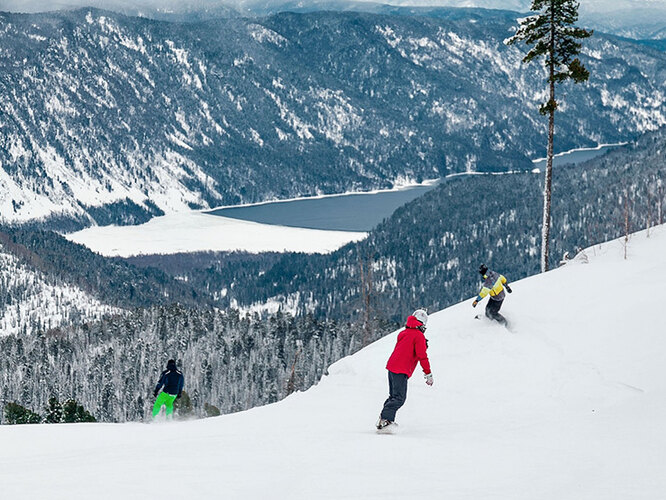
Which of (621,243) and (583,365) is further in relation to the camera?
(621,243)

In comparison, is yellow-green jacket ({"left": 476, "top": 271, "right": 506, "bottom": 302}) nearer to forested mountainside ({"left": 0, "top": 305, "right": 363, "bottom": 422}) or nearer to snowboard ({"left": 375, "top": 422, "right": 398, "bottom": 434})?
snowboard ({"left": 375, "top": 422, "right": 398, "bottom": 434})

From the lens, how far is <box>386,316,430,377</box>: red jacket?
1662cm

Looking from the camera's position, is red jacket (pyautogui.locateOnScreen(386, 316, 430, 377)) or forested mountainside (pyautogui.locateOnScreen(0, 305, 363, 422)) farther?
forested mountainside (pyautogui.locateOnScreen(0, 305, 363, 422))

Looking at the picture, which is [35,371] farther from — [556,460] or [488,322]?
[556,460]

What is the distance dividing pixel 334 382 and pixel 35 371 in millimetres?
137389

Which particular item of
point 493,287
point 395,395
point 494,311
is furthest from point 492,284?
point 395,395

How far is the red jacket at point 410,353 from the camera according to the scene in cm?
1662

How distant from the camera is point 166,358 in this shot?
493 feet

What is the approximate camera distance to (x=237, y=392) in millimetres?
137625

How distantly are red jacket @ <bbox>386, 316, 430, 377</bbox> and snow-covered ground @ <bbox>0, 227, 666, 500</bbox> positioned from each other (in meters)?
1.57

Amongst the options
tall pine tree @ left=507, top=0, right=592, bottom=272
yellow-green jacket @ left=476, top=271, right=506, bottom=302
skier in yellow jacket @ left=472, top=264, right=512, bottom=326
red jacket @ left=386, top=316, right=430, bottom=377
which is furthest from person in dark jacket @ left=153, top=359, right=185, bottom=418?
tall pine tree @ left=507, top=0, right=592, bottom=272

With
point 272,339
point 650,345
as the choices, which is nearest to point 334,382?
point 650,345

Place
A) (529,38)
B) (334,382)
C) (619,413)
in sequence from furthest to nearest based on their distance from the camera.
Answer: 1. (529,38)
2. (334,382)
3. (619,413)

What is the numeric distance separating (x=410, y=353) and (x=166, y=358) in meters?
140
